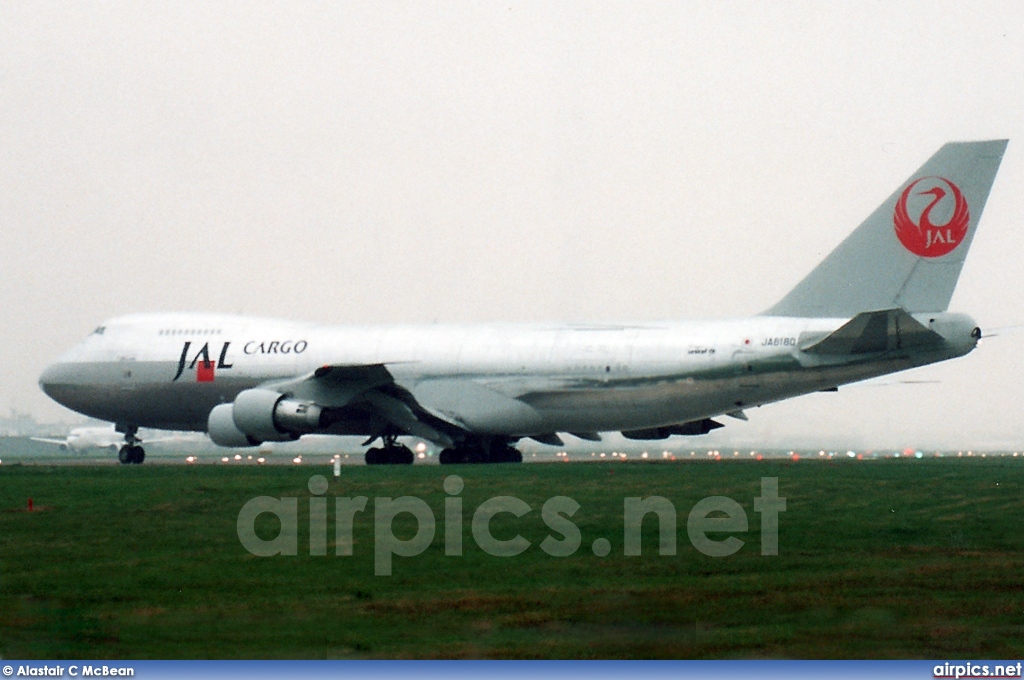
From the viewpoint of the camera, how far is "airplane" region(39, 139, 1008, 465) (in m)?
36.3

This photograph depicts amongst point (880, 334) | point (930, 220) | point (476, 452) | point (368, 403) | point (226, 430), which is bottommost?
point (476, 452)

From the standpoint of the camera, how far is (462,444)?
44219 mm

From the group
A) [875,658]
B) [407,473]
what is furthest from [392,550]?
[407,473]

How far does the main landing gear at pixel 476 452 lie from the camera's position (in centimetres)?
4425

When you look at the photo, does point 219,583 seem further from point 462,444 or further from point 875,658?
point 462,444

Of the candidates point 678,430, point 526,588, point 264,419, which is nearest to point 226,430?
point 264,419

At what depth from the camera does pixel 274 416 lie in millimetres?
41719

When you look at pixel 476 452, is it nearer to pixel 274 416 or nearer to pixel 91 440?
pixel 274 416

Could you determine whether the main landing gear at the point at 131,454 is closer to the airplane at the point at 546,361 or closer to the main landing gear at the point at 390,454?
the airplane at the point at 546,361

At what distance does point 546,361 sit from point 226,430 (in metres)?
9.55

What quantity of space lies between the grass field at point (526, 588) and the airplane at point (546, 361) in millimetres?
11719

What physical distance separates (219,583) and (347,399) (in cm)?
2772

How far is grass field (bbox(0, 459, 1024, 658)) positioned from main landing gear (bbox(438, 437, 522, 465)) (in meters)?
18.5

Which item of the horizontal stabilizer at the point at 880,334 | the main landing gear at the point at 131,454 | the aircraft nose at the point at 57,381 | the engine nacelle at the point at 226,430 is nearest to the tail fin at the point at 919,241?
the horizontal stabilizer at the point at 880,334
